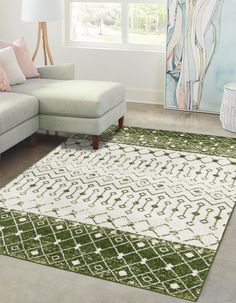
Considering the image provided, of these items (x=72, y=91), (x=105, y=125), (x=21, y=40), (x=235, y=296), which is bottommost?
(x=235, y=296)

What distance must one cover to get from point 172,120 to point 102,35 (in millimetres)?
1478

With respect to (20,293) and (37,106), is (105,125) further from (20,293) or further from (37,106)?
(20,293)

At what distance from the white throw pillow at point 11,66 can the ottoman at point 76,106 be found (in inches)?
3.7

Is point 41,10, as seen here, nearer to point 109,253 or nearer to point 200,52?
point 200,52

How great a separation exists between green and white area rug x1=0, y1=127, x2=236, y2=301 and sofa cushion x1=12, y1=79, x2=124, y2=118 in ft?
1.05

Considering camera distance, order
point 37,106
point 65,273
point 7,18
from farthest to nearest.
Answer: point 7,18 < point 37,106 < point 65,273

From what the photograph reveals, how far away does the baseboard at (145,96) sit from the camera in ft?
19.3

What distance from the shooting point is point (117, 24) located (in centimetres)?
596

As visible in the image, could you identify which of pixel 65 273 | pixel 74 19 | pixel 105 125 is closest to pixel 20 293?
pixel 65 273

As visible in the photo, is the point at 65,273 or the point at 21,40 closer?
the point at 65,273

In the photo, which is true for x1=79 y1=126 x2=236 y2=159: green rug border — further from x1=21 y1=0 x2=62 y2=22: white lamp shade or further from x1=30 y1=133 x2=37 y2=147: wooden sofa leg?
x1=21 y1=0 x2=62 y2=22: white lamp shade

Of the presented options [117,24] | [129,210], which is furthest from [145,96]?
[129,210]

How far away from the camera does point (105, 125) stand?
14.7ft

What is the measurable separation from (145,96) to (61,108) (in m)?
1.76
